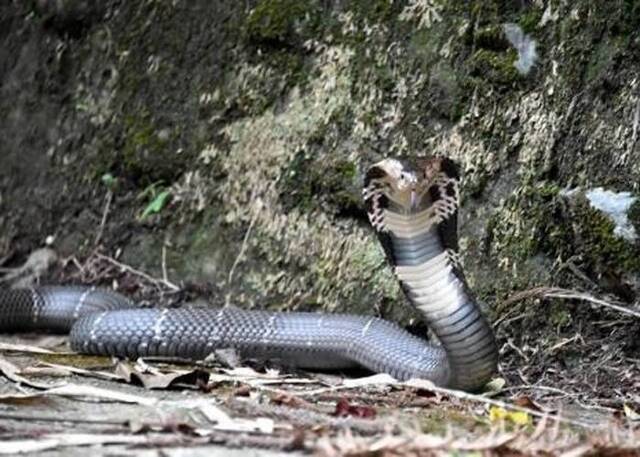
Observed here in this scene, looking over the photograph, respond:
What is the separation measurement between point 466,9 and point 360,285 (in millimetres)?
1503

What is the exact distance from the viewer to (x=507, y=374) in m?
4.70

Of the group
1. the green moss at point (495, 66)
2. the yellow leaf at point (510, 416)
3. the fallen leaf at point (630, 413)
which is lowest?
the fallen leaf at point (630, 413)

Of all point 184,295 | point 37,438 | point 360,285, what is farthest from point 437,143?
point 37,438

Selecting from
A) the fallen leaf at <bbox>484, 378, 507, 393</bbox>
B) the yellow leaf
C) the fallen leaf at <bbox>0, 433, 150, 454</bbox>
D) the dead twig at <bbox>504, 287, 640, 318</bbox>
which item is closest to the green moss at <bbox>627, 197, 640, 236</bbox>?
the dead twig at <bbox>504, 287, 640, 318</bbox>

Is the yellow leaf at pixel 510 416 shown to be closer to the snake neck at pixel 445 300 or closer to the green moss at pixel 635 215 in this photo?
the snake neck at pixel 445 300

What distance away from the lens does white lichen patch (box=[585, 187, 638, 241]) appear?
4641mm

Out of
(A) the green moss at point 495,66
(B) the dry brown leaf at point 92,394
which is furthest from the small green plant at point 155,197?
(B) the dry brown leaf at point 92,394

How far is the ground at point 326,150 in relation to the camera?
4.78 meters

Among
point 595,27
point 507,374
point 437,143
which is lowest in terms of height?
point 507,374

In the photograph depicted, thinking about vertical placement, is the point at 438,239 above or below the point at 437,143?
below

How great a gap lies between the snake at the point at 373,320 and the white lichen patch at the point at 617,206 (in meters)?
0.75

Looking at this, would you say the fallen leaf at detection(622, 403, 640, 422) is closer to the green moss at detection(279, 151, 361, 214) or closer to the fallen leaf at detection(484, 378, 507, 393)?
the fallen leaf at detection(484, 378, 507, 393)

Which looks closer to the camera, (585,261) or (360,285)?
(585,261)

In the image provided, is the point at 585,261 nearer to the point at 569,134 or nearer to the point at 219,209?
the point at 569,134
